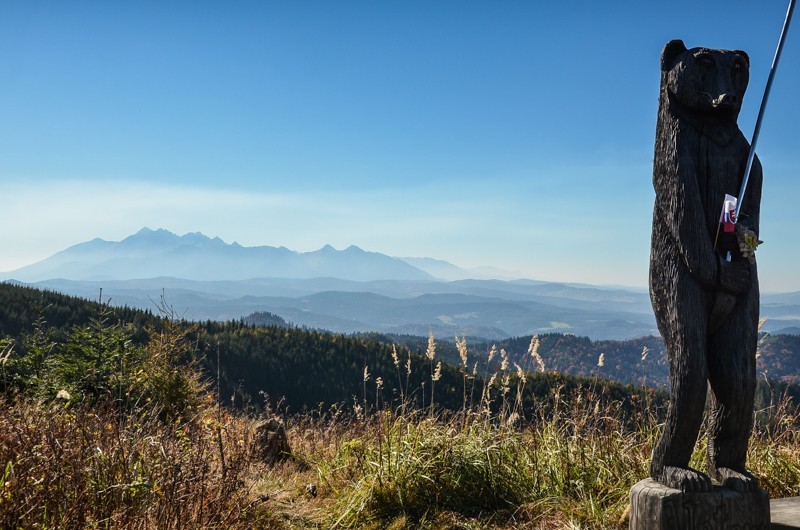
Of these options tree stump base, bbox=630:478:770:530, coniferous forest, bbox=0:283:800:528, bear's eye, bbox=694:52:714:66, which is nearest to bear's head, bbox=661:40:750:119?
bear's eye, bbox=694:52:714:66

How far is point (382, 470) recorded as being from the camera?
Answer: 5266 mm

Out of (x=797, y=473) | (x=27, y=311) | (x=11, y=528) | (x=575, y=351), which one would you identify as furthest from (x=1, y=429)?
(x=575, y=351)

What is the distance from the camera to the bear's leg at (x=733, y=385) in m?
3.68

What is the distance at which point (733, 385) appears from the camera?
368 cm

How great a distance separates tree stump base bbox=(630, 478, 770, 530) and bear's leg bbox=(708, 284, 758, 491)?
173 millimetres

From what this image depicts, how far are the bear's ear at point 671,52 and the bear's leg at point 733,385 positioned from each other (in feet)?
5.12

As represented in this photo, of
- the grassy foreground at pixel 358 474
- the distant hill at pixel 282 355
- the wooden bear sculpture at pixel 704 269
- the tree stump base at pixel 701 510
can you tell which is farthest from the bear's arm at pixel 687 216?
the distant hill at pixel 282 355

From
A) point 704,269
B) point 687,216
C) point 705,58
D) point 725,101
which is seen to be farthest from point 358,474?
point 705,58

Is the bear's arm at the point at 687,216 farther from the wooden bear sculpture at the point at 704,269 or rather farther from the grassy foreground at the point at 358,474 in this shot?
the grassy foreground at the point at 358,474

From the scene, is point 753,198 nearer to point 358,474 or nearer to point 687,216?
Result: point 687,216

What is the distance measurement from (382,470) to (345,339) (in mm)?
60411

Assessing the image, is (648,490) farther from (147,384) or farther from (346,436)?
(147,384)

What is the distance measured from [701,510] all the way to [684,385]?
711 mm

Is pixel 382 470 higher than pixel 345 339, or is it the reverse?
pixel 382 470
